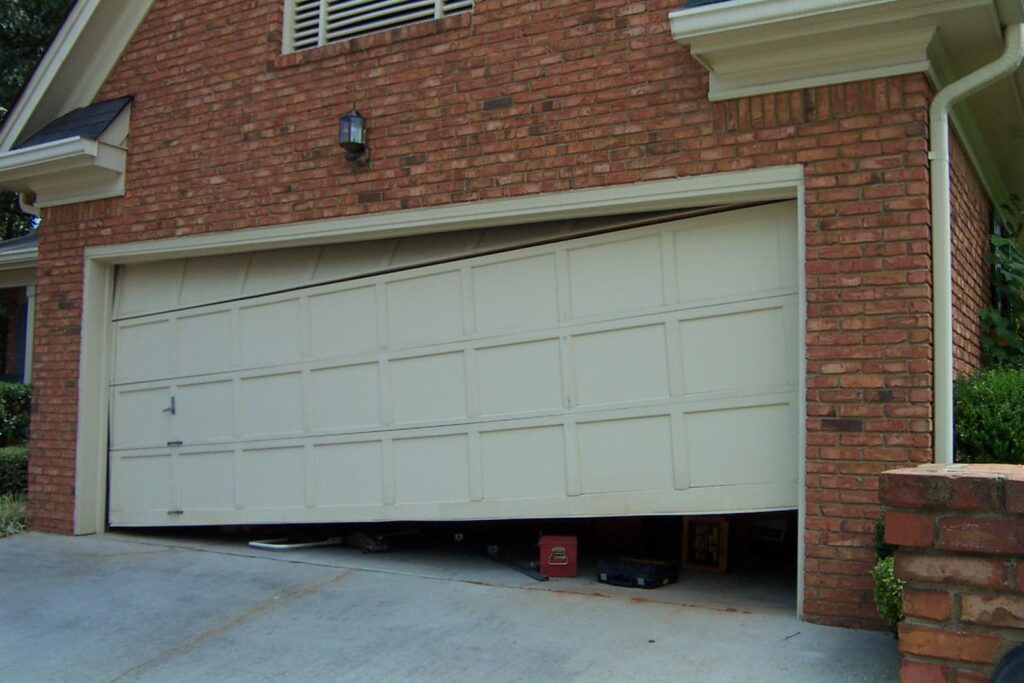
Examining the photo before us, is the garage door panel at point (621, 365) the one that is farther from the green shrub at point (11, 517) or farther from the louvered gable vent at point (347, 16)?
the green shrub at point (11, 517)

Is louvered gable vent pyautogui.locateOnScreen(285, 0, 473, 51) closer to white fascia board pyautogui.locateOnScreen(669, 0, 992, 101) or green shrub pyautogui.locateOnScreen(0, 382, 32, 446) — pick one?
white fascia board pyautogui.locateOnScreen(669, 0, 992, 101)

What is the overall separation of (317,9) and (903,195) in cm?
478

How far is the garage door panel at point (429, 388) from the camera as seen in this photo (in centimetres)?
678

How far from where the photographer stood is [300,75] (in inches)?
288

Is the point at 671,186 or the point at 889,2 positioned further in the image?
the point at 671,186

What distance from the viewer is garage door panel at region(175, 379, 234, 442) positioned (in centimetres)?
789

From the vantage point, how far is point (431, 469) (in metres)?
6.89

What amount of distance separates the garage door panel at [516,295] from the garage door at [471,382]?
0.04 ft

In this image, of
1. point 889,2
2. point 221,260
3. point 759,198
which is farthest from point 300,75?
point 889,2

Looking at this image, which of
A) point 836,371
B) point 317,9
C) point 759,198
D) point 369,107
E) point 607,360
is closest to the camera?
point 836,371

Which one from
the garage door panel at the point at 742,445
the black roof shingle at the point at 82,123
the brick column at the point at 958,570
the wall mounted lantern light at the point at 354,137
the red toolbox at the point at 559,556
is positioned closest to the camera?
the brick column at the point at 958,570

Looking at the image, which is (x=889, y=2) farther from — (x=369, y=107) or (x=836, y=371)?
(x=369, y=107)

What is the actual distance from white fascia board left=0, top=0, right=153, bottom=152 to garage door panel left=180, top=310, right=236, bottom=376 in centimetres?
239

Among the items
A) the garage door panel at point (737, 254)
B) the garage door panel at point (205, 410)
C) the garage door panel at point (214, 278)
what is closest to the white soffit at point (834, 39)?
the garage door panel at point (737, 254)
